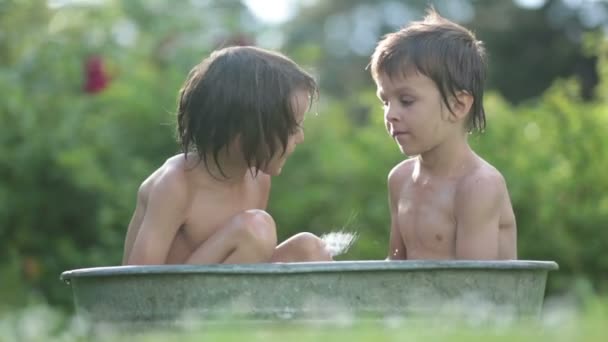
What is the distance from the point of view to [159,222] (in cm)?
335

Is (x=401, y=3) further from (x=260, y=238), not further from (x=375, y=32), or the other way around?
(x=260, y=238)

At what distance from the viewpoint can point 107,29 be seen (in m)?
9.42

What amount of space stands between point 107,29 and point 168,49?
1.39 m

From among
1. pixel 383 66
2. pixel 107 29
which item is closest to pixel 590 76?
pixel 107 29

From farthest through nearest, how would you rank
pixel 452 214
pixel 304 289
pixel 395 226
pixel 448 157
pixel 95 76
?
pixel 95 76, pixel 395 226, pixel 448 157, pixel 452 214, pixel 304 289

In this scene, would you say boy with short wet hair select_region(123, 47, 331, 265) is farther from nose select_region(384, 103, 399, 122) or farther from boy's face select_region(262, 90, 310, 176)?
nose select_region(384, 103, 399, 122)

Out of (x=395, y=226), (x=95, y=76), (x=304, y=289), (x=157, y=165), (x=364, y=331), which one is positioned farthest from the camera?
(x=95, y=76)

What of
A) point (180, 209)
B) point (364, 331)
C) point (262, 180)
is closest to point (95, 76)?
point (262, 180)

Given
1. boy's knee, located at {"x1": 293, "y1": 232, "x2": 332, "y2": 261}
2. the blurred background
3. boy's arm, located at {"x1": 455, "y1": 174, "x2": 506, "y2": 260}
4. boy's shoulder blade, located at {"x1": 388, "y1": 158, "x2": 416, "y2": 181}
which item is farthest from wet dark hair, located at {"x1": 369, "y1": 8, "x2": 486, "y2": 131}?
the blurred background

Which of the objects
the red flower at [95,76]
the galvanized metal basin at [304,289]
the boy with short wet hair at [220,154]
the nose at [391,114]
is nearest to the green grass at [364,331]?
the galvanized metal basin at [304,289]

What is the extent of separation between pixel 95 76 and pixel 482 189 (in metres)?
4.80

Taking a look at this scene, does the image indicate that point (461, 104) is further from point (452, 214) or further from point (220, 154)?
point (220, 154)

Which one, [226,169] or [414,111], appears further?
[414,111]

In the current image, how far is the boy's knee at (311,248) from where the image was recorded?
132 inches
